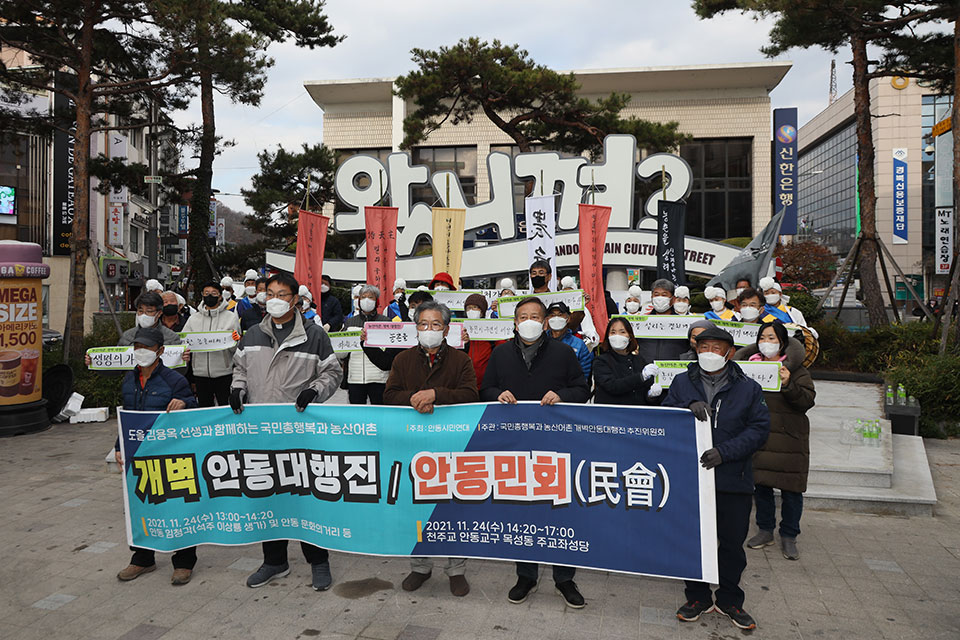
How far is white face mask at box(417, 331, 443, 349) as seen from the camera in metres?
4.05

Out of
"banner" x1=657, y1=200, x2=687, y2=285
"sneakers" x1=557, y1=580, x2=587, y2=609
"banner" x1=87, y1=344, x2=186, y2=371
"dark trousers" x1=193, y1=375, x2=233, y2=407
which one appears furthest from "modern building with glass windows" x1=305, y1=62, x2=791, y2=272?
"sneakers" x1=557, y1=580, x2=587, y2=609

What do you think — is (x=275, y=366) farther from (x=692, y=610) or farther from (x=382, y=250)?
(x=382, y=250)

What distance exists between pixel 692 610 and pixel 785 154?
30400 millimetres

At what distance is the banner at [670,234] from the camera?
11.9 metres

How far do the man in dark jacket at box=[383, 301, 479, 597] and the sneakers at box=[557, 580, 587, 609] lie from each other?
2.02ft

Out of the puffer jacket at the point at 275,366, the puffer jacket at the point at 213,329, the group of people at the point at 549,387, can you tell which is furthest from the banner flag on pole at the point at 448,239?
the puffer jacket at the point at 275,366

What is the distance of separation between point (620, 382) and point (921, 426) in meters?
7.07

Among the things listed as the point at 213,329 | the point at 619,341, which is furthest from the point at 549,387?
the point at 213,329

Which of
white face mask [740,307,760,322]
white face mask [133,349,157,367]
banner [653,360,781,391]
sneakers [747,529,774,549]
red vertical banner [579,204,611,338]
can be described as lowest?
sneakers [747,529,774,549]

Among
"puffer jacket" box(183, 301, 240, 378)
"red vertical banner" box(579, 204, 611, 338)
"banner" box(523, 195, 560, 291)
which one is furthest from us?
"banner" box(523, 195, 560, 291)

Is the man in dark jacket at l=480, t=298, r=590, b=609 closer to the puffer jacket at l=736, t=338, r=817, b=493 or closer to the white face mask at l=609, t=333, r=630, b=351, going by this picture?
the white face mask at l=609, t=333, r=630, b=351

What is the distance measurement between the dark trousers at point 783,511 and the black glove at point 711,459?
1.51m

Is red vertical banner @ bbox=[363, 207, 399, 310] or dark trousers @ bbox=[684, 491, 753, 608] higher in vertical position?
red vertical banner @ bbox=[363, 207, 399, 310]

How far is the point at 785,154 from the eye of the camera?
96.5 feet
